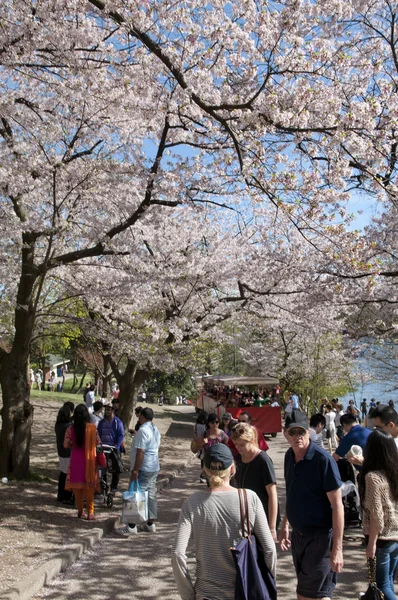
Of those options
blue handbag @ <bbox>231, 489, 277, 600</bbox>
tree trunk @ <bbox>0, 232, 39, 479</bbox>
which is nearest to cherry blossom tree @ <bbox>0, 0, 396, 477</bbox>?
tree trunk @ <bbox>0, 232, 39, 479</bbox>

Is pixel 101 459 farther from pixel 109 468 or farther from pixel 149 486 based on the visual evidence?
pixel 109 468

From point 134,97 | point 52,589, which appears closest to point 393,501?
point 52,589

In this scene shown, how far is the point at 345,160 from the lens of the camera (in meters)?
7.37

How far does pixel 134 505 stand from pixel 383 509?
180 inches

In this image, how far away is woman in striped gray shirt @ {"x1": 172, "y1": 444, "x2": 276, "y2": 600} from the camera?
3236 millimetres

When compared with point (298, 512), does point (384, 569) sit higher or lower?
lower

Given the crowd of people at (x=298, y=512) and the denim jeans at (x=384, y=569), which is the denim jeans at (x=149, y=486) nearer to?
the crowd of people at (x=298, y=512)

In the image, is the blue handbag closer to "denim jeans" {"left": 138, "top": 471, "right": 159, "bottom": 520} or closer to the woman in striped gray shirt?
the woman in striped gray shirt

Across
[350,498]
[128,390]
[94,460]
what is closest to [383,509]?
[350,498]

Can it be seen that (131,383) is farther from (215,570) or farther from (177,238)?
(215,570)

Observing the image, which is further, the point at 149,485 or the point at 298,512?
the point at 149,485

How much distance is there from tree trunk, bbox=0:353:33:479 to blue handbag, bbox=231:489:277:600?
26.8 feet

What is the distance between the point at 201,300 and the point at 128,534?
10.0 meters

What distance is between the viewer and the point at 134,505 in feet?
26.2
